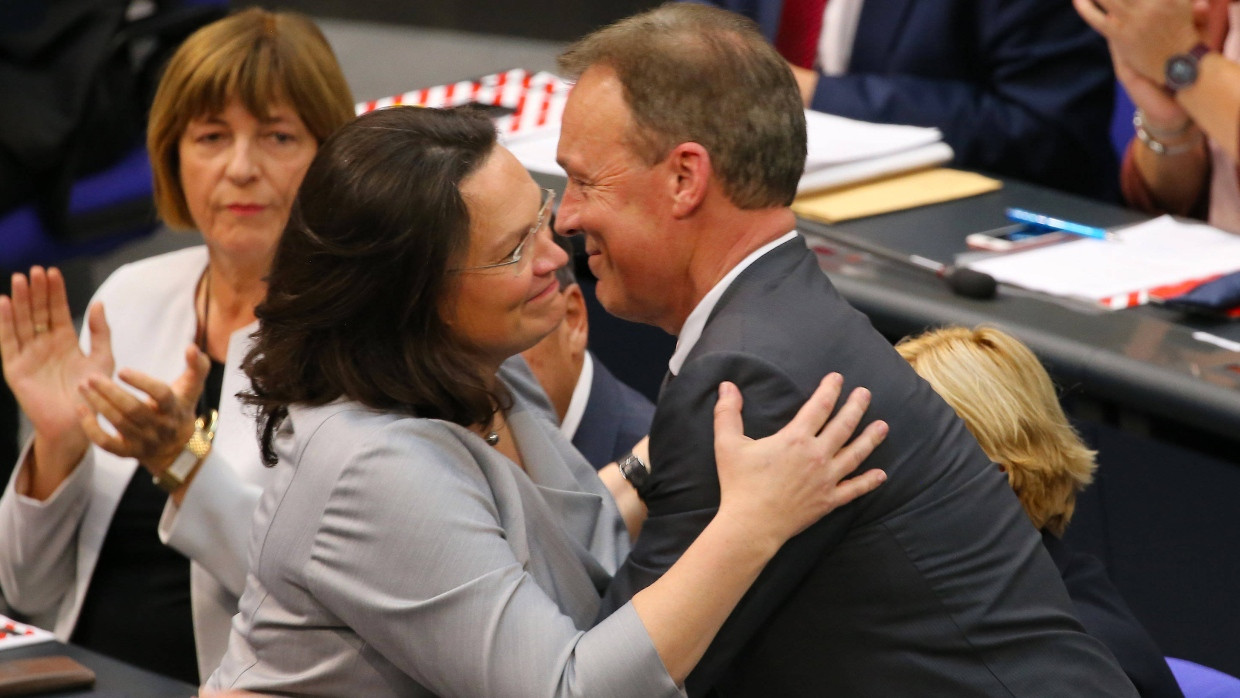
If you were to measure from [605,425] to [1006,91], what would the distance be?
1.45m

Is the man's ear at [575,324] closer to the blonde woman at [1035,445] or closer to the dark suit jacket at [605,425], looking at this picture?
the dark suit jacket at [605,425]

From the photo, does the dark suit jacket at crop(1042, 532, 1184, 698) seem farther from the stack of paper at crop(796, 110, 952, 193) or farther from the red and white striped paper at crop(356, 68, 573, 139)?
the red and white striped paper at crop(356, 68, 573, 139)

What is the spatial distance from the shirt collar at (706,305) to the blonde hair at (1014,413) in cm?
30

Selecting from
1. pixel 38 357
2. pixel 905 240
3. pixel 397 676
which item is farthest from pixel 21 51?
pixel 397 676

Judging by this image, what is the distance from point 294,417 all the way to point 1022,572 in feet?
2.44

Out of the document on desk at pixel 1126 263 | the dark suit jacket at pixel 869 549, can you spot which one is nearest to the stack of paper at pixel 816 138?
the document on desk at pixel 1126 263

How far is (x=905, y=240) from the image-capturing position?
244cm

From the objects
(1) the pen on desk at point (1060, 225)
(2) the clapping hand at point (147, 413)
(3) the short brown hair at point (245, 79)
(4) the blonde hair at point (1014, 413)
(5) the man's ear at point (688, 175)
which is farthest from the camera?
(1) the pen on desk at point (1060, 225)

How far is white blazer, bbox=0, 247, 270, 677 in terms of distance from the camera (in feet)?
6.48

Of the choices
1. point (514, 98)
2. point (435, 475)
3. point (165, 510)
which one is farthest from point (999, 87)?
point (435, 475)

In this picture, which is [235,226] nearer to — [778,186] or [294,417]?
[294,417]

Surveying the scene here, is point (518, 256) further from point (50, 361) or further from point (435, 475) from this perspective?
point (50, 361)

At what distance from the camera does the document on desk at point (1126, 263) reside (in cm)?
222

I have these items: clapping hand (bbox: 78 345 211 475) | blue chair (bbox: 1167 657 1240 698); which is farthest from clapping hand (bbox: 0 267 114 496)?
blue chair (bbox: 1167 657 1240 698)
